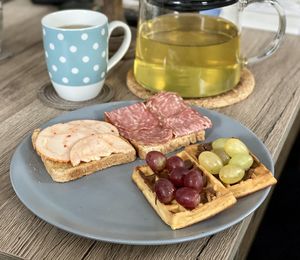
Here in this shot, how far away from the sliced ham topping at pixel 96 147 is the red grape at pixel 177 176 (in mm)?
108

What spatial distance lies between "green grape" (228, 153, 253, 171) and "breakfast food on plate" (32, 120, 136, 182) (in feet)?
0.44

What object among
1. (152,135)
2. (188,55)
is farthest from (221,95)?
(152,135)

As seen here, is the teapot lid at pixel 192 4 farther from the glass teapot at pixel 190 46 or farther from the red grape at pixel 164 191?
the red grape at pixel 164 191

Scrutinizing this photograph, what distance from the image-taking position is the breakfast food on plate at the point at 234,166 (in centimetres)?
57

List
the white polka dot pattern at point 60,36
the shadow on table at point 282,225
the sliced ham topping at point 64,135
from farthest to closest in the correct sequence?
the shadow on table at point 282,225
the white polka dot pattern at point 60,36
the sliced ham topping at point 64,135

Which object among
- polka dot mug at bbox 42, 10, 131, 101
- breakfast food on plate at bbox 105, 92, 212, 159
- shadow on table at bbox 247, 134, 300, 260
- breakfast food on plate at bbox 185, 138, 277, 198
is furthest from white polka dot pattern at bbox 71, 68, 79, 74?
shadow on table at bbox 247, 134, 300, 260

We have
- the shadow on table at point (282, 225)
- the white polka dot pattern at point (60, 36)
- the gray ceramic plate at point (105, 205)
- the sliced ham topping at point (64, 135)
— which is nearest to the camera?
the gray ceramic plate at point (105, 205)

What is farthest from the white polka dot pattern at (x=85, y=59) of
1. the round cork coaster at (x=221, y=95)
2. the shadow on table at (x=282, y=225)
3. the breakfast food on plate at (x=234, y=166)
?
the shadow on table at (x=282, y=225)

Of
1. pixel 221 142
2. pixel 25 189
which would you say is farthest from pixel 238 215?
pixel 25 189

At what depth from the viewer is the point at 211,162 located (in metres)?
0.59

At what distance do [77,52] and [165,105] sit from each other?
16cm

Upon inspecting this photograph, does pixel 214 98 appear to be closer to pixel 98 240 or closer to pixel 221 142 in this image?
pixel 221 142

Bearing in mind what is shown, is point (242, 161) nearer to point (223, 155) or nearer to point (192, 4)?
point (223, 155)

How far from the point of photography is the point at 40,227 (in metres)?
0.56
